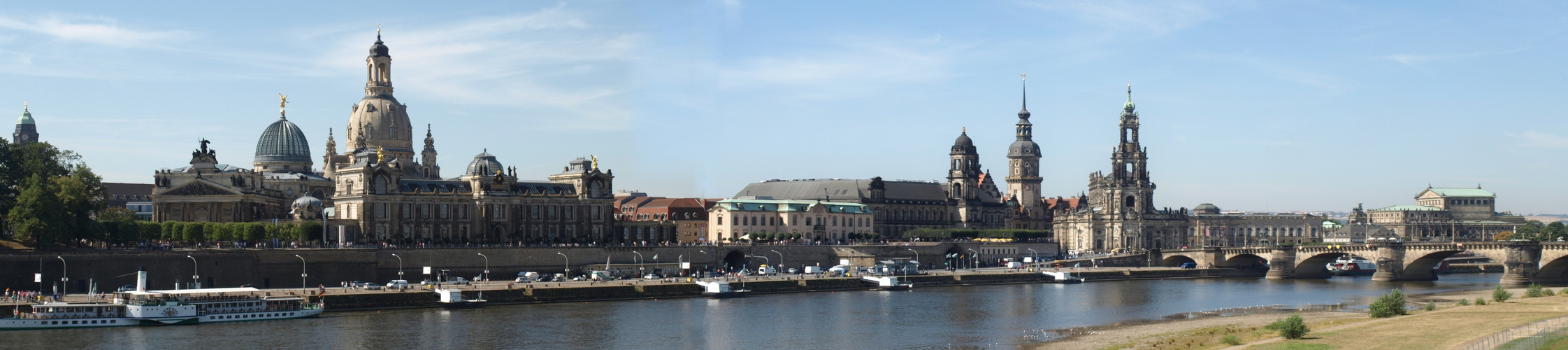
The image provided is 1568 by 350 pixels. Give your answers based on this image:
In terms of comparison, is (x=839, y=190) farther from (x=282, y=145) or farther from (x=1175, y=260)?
(x=282, y=145)

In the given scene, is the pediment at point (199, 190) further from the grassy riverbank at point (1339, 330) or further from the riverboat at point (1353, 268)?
the riverboat at point (1353, 268)

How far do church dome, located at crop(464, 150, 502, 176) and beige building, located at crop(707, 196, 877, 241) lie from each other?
2876cm

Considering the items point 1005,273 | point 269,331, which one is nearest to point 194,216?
point 269,331

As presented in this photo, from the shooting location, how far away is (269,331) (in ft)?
241

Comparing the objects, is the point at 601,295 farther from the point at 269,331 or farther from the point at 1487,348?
the point at 1487,348

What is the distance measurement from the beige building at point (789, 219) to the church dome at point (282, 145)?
42.0 metres

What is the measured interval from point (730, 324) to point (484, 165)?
53.1 meters

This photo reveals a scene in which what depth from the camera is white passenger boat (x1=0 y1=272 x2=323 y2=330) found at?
7388cm

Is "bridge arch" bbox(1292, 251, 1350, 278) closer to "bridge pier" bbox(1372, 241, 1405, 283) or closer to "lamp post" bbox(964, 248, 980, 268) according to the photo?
"bridge pier" bbox(1372, 241, 1405, 283)

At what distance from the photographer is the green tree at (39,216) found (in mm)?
93500

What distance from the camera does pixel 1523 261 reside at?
395 ft

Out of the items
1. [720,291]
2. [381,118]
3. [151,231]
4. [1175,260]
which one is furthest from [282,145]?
[1175,260]

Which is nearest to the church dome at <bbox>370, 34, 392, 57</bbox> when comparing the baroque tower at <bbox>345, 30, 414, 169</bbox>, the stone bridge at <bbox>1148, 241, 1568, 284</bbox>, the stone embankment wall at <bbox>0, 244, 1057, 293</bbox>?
the baroque tower at <bbox>345, 30, 414, 169</bbox>

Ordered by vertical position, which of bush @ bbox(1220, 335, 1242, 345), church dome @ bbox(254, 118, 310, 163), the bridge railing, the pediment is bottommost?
bush @ bbox(1220, 335, 1242, 345)
